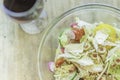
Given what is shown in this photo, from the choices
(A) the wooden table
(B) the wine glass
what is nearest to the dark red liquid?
(B) the wine glass

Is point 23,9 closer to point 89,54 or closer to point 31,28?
point 31,28

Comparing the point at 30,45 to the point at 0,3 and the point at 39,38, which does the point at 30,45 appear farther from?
the point at 0,3

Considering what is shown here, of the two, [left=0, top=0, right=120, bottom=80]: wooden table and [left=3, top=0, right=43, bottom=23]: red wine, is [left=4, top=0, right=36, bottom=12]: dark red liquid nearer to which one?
[left=3, top=0, right=43, bottom=23]: red wine

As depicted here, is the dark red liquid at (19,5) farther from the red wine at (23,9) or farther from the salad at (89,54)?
the salad at (89,54)

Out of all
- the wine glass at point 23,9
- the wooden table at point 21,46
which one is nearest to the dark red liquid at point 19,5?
the wine glass at point 23,9

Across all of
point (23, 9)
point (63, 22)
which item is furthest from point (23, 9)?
point (63, 22)

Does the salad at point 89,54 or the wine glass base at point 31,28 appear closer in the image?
the salad at point 89,54
